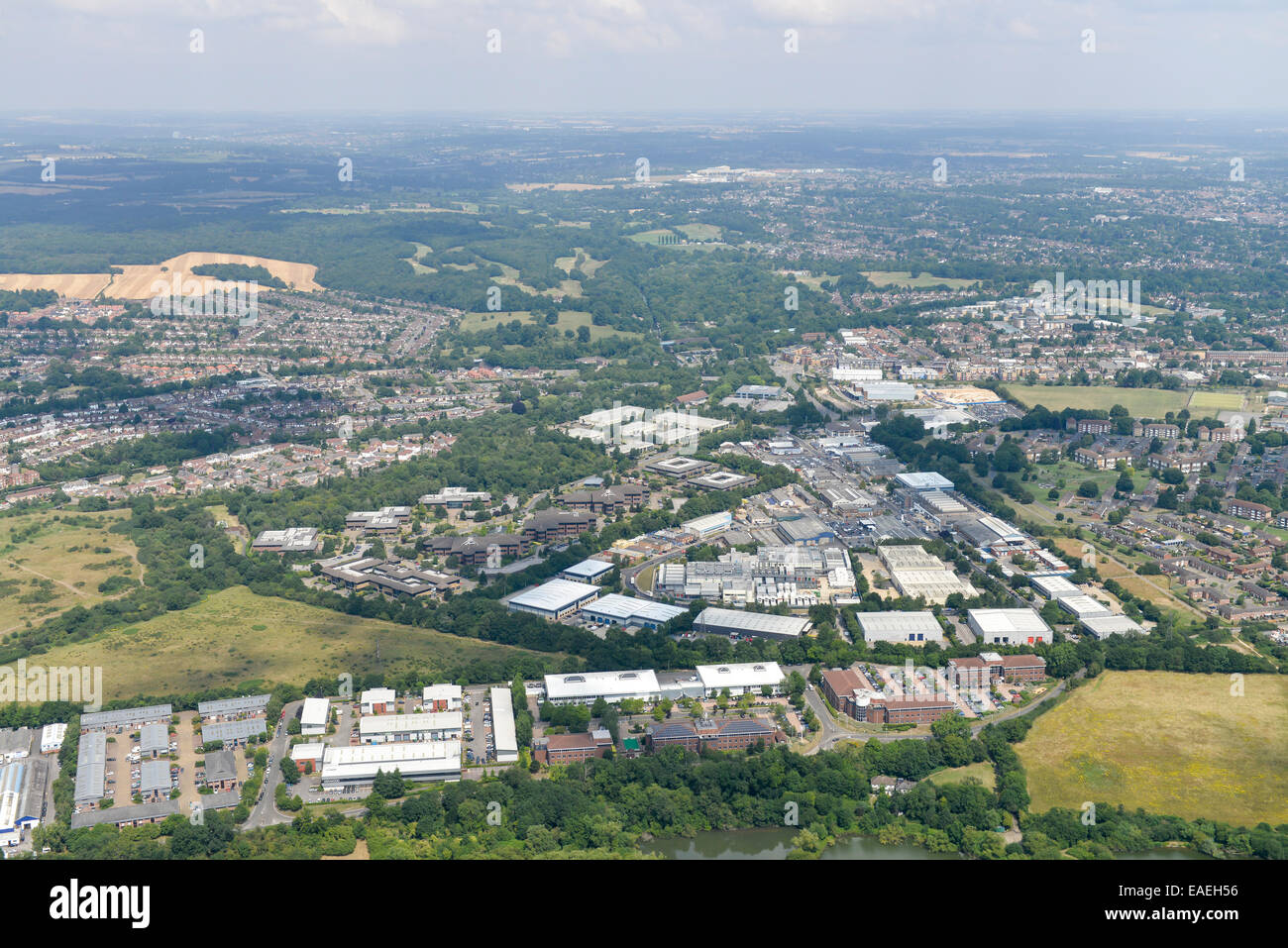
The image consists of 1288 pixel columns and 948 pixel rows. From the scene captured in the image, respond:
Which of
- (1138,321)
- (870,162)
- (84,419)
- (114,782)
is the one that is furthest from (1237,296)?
(870,162)

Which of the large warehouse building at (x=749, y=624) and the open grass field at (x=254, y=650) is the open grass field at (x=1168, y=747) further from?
the open grass field at (x=254, y=650)

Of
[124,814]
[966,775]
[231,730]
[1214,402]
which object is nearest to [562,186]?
[1214,402]

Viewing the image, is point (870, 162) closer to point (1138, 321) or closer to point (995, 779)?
point (1138, 321)

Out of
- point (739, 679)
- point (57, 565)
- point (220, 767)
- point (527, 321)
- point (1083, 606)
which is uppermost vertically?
point (527, 321)

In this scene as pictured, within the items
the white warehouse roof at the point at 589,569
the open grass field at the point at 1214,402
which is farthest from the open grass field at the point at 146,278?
the open grass field at the point at 1214,402

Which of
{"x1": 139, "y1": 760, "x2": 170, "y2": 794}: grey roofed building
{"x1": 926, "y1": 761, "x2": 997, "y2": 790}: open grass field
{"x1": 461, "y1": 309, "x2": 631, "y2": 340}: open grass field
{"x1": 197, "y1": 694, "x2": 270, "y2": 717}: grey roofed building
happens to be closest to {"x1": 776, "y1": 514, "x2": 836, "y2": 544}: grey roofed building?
{"x1": 926, "y1": 761, "x2": 997, "y2": 790}: open grass field

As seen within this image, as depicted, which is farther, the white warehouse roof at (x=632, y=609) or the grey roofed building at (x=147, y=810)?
the white warehouse roof at (x=632, y=609)

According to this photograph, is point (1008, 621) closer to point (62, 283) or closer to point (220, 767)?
point (220, 767)
